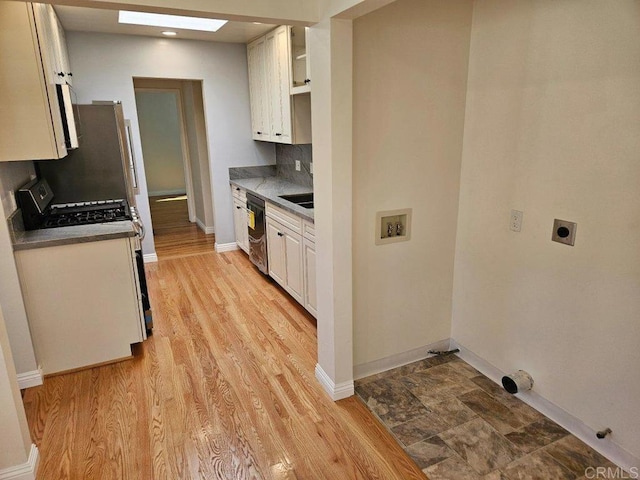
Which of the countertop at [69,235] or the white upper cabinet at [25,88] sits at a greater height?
the white upper cabinet at [25,88]

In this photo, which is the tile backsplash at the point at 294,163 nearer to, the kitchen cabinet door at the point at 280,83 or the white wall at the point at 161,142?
the kitchen cabinet door at the point at 280,83

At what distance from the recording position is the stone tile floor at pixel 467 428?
6.24ft

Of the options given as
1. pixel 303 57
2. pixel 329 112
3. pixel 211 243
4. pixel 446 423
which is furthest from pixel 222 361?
pixel 211 243

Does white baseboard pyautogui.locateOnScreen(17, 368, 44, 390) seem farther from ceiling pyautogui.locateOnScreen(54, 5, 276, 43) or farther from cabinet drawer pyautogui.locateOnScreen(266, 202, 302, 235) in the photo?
ceiling pyautogui.locateOnScreen(54, 5, 276, 43)

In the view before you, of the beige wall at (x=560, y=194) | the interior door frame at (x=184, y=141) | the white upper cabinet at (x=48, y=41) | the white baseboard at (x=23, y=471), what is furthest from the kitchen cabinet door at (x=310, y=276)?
the interior door frame at (x=184, y=141)

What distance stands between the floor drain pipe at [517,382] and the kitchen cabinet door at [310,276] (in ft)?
4.45

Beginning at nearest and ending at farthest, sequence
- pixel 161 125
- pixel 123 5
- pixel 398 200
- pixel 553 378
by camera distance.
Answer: pixel 123 5 → pixel 553 378 → pixel 398 200 → pixel 161 125

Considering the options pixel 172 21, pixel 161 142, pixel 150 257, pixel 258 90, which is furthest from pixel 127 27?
pixel 161 142

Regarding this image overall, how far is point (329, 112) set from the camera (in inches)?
78.7

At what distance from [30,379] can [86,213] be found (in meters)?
1.20

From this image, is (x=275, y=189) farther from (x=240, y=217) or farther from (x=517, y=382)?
(x=517, y=382)

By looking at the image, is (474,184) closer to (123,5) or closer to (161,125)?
(123,5)

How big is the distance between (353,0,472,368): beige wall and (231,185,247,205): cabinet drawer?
245 cm

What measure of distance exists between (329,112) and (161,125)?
8035 mm
